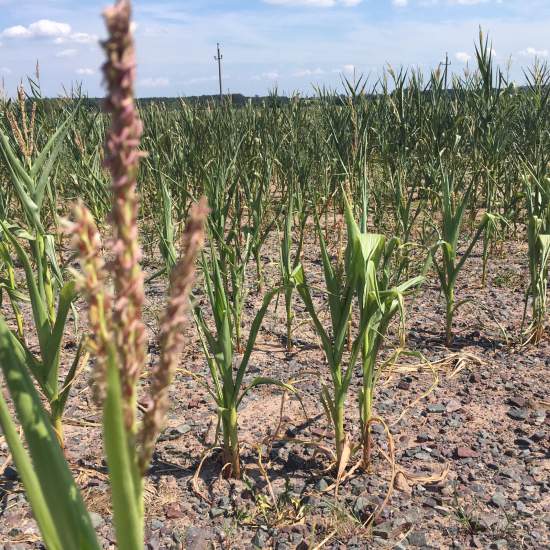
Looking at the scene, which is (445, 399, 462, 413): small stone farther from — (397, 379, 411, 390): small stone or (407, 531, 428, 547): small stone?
(407, 531, 428, 547): small stone

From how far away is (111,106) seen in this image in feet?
1.38

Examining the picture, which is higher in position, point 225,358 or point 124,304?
point 124,304

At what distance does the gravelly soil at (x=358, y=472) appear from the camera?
164cm

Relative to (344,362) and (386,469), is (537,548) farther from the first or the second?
(344,362)

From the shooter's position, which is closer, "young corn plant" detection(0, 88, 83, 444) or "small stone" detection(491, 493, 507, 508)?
"young corn plant" detection(0, 88, 83, 444)

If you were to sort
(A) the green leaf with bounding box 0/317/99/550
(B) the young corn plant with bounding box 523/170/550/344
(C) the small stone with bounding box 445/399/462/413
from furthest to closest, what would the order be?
(B) the young corn plant with bounding box 523/170/550/344 → (C) the small stone with bounding box 445/399/462/413 → (A) the green leaf with bounding box 0/317/99/550

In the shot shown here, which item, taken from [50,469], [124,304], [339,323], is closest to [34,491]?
[50,469]

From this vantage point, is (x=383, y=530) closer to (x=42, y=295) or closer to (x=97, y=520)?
(x=97, y=520)

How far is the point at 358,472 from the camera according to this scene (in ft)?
6.27

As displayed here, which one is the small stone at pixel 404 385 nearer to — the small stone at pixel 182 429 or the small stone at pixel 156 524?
the small stone at pixel 182 429

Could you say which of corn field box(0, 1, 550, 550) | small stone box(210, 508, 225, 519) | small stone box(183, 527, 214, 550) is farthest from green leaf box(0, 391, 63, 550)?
small stone box(210, 508, 225, 519)

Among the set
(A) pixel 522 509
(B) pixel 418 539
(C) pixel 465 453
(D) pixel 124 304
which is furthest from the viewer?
(C) pixel 465 453

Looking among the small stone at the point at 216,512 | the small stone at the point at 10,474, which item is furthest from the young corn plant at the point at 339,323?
the small stone at the point at 10,474

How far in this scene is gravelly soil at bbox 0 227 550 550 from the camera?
1.64m
